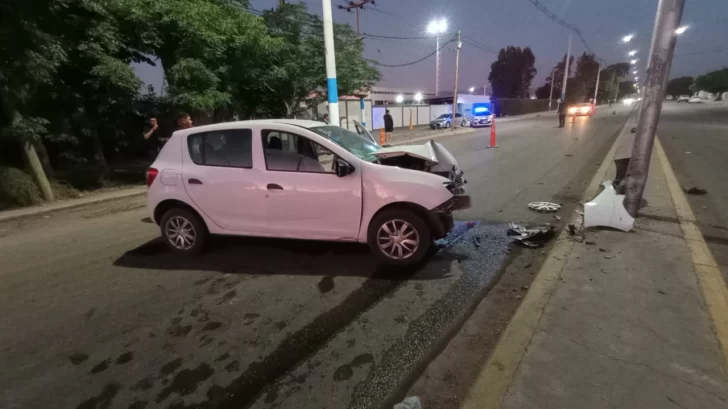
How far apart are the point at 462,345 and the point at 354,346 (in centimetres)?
85

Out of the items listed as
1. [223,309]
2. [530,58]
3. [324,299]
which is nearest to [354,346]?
[324,299]

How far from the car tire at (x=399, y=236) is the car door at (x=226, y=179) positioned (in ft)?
4.62

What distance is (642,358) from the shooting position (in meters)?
2.41

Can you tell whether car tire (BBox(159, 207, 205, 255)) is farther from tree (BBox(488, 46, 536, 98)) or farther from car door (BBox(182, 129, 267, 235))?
tree (BBox(488, 46, 536, 98))

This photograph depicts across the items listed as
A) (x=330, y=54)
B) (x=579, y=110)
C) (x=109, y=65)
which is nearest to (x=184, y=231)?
(x=109, y=65)

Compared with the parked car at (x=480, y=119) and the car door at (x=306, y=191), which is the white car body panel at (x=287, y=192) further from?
the parked car at (x=480, y=119)

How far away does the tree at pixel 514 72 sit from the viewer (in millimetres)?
79750

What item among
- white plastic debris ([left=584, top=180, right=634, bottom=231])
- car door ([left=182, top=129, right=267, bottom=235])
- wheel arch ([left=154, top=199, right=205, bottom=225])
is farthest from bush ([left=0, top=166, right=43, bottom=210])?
white plastic debris ([left=584, top=180, right=634, bottom=231])

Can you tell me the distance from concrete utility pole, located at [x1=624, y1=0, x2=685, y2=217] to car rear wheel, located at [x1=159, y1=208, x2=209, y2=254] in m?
5.66

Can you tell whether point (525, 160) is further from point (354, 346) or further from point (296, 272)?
point (354, 346)

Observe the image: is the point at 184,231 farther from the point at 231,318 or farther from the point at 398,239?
the point at 398,239

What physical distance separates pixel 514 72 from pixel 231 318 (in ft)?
295

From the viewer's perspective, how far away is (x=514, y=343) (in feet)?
8.60

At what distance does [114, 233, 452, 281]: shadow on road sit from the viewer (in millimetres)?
4173
